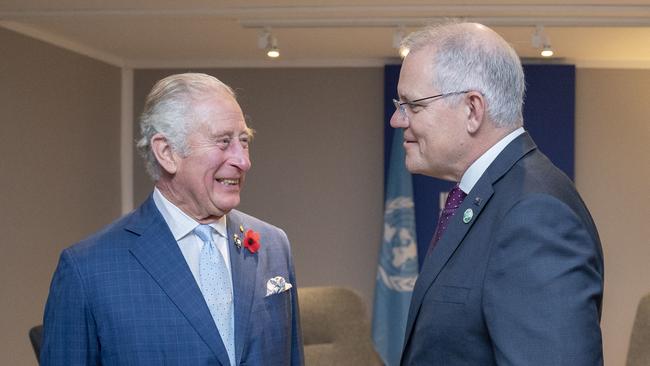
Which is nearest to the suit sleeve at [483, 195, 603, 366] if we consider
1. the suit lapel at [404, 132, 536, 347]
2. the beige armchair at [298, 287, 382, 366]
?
the suit lapel at [404, 132, 536, 347]

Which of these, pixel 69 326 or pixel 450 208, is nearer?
pixel 450 208

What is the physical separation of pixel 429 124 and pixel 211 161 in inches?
24.2

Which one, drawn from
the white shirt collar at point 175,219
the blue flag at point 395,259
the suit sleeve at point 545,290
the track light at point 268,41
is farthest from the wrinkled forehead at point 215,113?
the blue flag at point 395,259

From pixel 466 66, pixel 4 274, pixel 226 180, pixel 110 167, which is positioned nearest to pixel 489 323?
pixel 466 66

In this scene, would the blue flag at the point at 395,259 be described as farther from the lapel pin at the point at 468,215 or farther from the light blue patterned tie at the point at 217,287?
the lapel pin at the point at 468,215

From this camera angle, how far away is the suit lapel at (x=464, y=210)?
5.81ft

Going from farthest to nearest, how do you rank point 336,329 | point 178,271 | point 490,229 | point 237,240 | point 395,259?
point 395,259 < point 336,329 < point 237,240 < point 178,271 < point 490,229

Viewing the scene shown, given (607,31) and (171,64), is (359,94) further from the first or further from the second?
(607,31)

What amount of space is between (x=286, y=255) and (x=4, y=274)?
11.5 feet

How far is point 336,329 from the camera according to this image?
11.3 feet

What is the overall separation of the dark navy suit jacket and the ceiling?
3.18m

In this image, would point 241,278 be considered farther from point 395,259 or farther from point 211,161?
point 395,259

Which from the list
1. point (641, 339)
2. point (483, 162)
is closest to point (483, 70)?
point (483, 162)

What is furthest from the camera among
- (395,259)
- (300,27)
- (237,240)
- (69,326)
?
(395,259)
